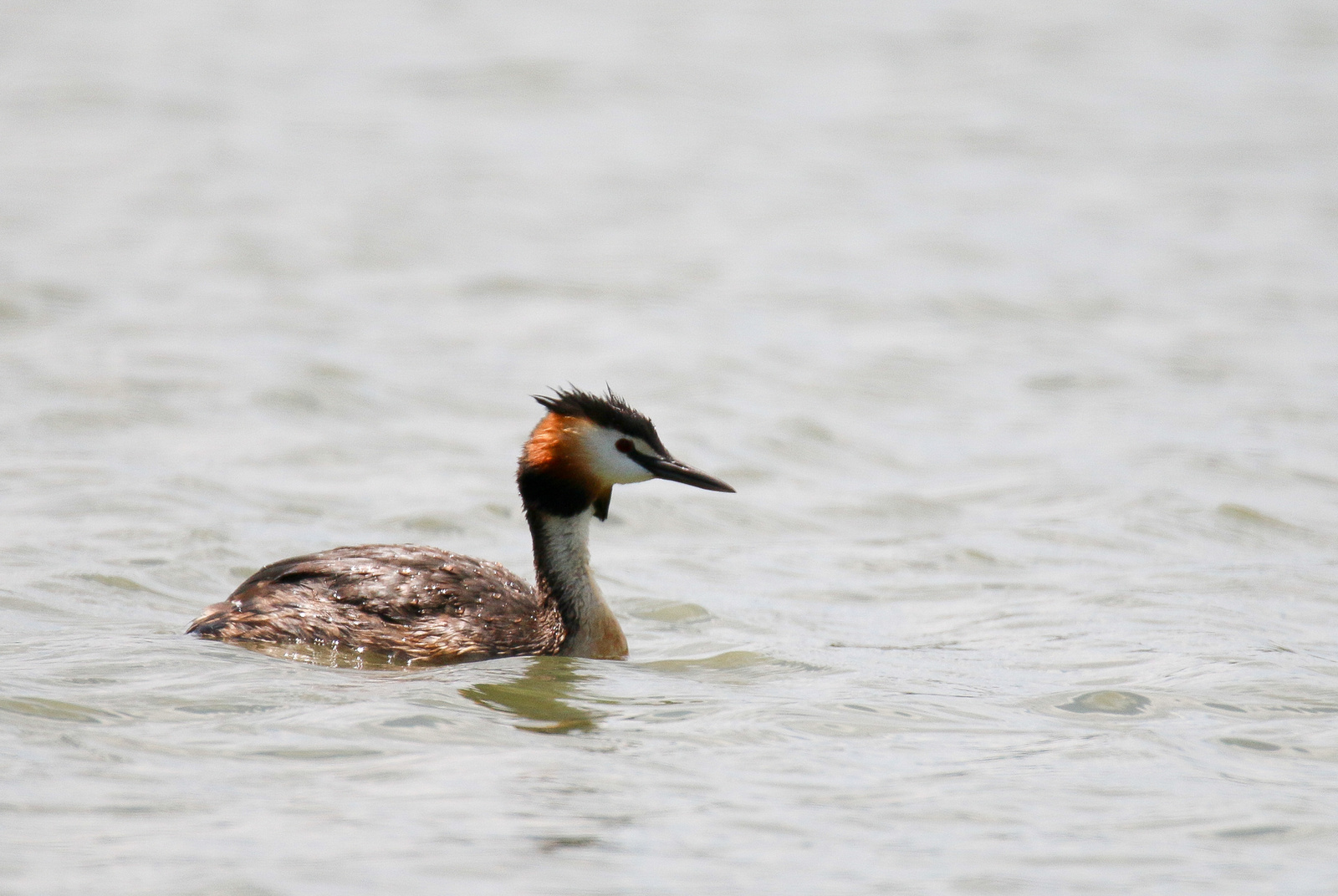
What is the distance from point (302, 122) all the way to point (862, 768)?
1945 centimetres

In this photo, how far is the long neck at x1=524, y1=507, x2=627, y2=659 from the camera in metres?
8.22

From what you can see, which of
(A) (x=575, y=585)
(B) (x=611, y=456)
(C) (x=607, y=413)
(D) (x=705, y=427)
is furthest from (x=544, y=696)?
(D) (x=705, y=427)

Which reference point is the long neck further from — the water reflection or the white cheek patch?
the white cheek patch

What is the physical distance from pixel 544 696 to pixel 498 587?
102 cm

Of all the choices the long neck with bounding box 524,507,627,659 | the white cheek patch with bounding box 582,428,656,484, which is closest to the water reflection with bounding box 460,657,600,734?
the long neck with bounding box 524,507,627,659

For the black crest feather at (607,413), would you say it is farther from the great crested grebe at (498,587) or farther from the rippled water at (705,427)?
the rippled water at (705,427)

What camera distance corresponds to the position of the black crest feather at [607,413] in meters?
8.07

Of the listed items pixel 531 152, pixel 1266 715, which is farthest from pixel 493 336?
pixel 1266 715

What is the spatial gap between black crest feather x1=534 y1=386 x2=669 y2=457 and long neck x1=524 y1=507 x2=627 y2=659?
1.80ft

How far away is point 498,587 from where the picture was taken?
8.34 meters

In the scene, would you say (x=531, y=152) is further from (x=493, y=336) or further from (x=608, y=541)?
(x=608, y=541)

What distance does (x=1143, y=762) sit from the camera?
6730mm

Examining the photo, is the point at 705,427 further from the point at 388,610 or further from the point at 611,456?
the point at 388,610

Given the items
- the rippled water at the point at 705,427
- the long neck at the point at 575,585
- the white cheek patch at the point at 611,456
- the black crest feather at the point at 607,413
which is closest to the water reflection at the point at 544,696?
the rippled water at the point at 705,427
